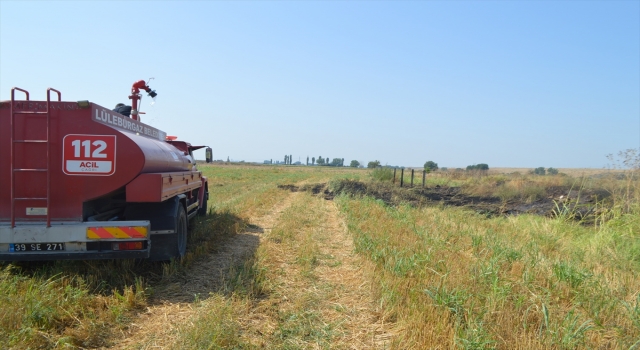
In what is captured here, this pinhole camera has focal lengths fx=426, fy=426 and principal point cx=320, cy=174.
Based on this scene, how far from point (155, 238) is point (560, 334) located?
492 centimetres

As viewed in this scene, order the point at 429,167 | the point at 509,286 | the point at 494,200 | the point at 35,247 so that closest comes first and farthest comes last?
the point at 509,286
the point at 35,247
the point at 494,200
the point at 429,167

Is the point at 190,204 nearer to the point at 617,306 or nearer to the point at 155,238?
the point at 155,238

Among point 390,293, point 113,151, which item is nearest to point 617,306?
point 390,293

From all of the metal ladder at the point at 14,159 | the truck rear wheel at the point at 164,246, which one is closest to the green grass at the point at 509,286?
the truck rear wheel at the point at 164,246

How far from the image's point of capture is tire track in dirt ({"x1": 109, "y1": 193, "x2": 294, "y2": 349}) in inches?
156

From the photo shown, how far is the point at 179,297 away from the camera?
5.20 metres

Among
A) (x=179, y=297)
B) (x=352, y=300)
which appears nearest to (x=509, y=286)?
(x=352, y=300)

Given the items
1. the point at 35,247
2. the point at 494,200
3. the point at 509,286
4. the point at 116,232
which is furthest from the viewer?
the point at 494,200

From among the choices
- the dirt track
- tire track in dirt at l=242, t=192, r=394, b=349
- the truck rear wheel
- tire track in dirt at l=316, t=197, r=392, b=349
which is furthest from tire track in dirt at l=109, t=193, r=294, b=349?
tire track in dirt at l=316, t=197, r=392, b=349

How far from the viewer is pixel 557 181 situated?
20984mm

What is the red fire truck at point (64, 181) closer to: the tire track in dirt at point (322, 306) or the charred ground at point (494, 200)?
the tire track in dirt at point (322, 306)

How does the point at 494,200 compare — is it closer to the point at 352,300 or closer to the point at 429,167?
the point at 352,300

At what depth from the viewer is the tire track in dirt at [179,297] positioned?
397 centimetres

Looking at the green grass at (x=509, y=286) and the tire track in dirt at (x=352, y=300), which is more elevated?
the green grass at (x=509, y=286)
